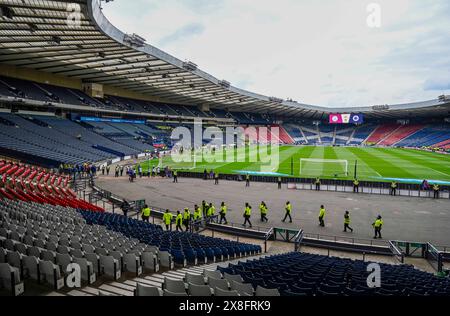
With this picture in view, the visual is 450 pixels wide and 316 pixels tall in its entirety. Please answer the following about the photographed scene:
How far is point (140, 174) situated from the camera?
36.3 metres

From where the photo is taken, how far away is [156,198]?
26250mm

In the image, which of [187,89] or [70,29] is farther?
[187,89]

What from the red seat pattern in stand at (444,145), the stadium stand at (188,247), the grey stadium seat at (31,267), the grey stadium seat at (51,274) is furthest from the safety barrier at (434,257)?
the red seat pattern in stand at (444,145)

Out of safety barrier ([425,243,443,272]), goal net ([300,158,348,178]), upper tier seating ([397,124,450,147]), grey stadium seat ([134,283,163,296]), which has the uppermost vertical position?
upper tier seating ([397,124,450,147])

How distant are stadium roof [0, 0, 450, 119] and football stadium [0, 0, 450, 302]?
23 cm

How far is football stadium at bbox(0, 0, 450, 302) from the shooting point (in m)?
7.05

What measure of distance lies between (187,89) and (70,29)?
130 ft

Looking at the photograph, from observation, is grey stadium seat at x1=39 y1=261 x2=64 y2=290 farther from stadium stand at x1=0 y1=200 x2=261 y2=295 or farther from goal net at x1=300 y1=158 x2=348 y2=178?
goal net at x1=300 y1=158 x2=348 y2=178

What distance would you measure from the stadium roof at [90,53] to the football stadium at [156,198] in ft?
0.75

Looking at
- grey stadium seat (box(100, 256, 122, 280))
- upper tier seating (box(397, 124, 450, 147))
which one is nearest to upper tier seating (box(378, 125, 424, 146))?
upper tier seating (box(397, 124, 450, 147))

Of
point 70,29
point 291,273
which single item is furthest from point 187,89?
point 291,273

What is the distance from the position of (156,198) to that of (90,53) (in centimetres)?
2192
